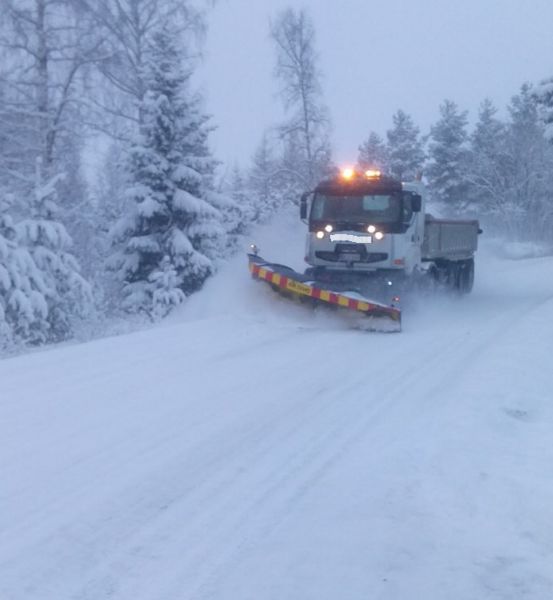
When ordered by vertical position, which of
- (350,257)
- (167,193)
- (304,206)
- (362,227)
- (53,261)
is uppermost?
(167,193)

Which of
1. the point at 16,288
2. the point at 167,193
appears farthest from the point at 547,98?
the point at 16,288

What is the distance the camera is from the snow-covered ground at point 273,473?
4219 mm

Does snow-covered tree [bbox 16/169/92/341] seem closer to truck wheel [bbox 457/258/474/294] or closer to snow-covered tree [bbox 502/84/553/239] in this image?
truck wheel [bbox 457/258/474/294]

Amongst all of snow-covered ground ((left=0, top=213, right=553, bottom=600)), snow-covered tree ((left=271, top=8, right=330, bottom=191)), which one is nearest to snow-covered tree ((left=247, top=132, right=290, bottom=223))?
snow-covered tree ((left=271, top=8, right=330, bottom=191))

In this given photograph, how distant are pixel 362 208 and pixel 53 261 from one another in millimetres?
7295

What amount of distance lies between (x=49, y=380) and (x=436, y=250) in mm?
11542

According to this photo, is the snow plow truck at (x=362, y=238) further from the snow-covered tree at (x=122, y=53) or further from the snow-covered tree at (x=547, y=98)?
the snow-covered tree at (x=547, y=98)

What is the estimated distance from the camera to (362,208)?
1580 centimetres

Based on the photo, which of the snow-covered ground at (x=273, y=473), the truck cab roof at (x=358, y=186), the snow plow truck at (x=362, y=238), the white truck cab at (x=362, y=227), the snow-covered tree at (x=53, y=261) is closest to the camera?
the snow-covered ground at (x=273, y=473)

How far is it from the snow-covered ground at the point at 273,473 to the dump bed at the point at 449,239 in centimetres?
692

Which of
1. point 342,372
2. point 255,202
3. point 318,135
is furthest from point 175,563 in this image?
point 318,135

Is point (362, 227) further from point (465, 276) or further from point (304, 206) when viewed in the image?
point (465, 276)

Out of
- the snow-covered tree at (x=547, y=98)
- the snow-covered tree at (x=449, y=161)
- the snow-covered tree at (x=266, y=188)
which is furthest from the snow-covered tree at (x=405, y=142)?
the snow-covered tree at (x=547, y=98)

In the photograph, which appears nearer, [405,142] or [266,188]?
[266,188]
